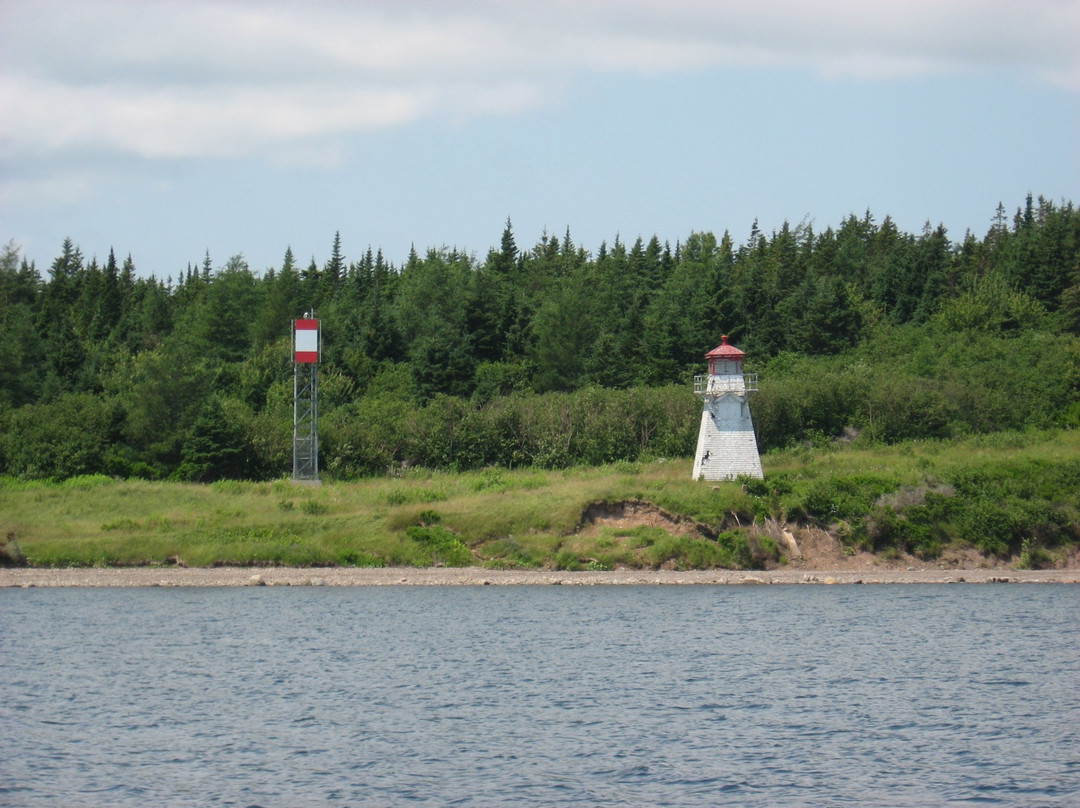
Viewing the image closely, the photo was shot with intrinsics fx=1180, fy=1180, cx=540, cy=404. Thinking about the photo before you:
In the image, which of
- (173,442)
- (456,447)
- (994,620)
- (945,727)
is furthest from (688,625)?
(173,442)

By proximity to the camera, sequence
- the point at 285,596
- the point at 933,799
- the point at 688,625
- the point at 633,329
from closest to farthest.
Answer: the point at 933,799, the point at 688,625, the point at 285,596, the point at 633,329

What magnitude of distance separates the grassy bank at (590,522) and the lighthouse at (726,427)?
134 centimetres

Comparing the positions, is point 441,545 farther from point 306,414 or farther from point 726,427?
point 306,414

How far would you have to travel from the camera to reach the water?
69.4ft

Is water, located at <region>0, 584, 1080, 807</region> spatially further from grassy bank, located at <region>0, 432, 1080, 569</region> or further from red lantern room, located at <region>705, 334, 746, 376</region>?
red lantern room, located at <region>705, 334, 746, 376</region>

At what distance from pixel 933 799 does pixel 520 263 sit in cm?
12115

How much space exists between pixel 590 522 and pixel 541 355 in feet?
134

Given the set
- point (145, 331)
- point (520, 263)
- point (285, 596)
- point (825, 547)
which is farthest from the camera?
point (520, 263)

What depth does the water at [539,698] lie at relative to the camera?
2114cm

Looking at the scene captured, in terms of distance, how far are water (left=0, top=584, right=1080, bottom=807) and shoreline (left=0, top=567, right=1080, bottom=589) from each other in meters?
2.14

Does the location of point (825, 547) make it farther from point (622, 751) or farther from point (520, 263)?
point (520, 263)

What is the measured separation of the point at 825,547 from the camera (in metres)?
53.2

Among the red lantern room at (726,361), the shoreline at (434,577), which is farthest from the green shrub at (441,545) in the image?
the red lantern room at (726,361)

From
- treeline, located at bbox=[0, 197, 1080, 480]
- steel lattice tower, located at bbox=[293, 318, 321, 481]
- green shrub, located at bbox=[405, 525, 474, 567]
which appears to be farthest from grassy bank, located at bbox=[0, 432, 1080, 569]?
treeline, located at bbox=[0, 197, 1080, 480]
